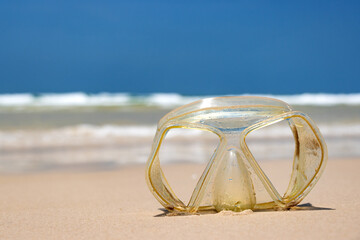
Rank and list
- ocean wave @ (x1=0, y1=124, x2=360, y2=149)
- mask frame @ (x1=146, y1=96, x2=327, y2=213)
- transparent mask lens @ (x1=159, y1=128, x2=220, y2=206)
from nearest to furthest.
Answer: mask frame @ (x1=146, y1=96, x2=327, y2=213), transparent mask lens @ (x1=159, y1=128, x2=220, y2=206), ocean wave @ (x1=0, y1=124, x2=360, y2=149)

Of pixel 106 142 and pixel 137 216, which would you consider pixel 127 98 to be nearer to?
pixel 106 142

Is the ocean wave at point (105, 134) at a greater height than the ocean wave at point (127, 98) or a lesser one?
lesser

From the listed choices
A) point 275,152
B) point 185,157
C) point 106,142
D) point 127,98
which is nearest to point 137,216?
point 185,157

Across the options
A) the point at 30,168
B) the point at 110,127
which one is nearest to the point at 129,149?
the point at 30,168

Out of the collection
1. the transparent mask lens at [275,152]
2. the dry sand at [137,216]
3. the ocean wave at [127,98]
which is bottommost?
the dry sand at [137,216]

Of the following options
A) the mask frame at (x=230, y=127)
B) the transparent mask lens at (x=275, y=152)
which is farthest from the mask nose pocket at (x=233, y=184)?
the transparent mask lens at (x=275, y=152)

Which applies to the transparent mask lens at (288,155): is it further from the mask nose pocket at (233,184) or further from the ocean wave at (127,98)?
the ocean wave at (127,98)

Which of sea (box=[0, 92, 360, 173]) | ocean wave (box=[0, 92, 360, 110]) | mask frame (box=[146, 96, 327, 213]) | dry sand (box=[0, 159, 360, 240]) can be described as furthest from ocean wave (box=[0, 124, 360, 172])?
ocean wave (box=[0, 92, 360, 110])

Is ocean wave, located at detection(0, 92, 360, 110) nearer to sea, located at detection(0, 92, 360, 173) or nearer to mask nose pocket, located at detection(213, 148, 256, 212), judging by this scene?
sea, located at detection(0, 92, 360, 173)
